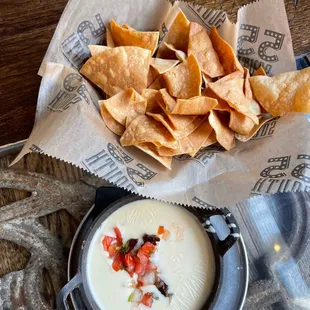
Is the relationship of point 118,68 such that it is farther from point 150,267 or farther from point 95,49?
point 150,267

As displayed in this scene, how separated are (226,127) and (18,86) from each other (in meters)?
0.59

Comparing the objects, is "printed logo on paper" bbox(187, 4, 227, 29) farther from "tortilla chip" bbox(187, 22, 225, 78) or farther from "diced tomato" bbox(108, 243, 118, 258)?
"diced tomato" bbox(108, 243, 118, 258)

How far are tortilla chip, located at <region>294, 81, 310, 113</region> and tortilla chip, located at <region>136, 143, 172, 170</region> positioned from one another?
0.36m

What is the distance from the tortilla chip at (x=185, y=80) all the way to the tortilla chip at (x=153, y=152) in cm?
16

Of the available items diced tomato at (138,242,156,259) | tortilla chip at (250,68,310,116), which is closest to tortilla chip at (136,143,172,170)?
diced tomato at (138,242,156,259)

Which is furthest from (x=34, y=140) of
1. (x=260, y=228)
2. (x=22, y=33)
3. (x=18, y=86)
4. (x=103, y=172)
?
(x=260, y=228)

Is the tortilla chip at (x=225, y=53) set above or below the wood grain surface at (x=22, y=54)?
below

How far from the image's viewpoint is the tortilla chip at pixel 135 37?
4.68 ft

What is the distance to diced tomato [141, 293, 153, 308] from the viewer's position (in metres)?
1.37

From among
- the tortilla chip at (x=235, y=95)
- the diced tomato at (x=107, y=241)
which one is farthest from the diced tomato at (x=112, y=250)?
the tortilla chip at (x=235, y=95)

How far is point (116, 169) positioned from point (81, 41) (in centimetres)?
38

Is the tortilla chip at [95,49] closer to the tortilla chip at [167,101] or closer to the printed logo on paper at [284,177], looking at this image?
the tortilla chip at [167,101]

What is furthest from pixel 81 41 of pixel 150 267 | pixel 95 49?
pixel 150 267

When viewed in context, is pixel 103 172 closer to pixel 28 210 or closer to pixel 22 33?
pixel 28 210
